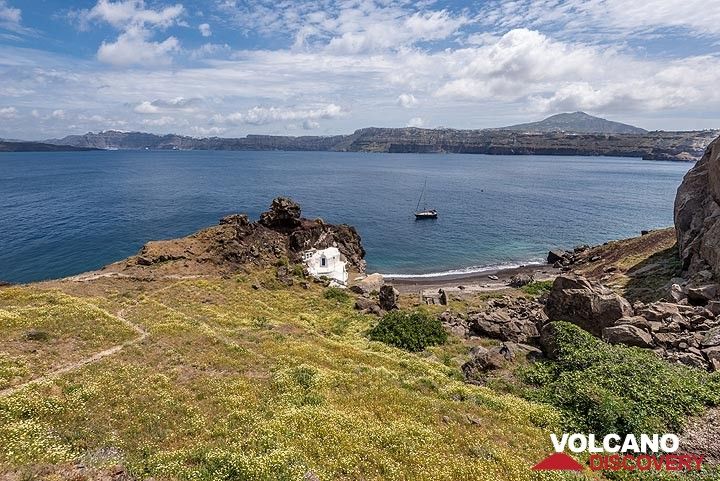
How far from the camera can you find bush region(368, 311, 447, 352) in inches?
1222

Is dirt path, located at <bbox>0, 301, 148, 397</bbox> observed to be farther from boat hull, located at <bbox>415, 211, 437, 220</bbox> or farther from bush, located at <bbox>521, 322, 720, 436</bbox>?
boat hull, located at <bbox>415, 211, 437, 220</bbox>

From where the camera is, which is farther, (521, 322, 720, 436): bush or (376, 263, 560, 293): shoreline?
(376, 263, 560, 293): shoreline

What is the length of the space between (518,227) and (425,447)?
4072 inches

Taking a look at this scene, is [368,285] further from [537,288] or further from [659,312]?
[659,312]

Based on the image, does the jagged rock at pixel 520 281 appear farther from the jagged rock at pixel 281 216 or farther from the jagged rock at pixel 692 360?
the jagged rock at pixel 692 360

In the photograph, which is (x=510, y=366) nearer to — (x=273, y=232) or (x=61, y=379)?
(x=61, y=379)

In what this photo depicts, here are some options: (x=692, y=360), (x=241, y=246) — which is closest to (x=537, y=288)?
(x=692, y=360)

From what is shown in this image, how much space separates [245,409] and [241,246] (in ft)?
128

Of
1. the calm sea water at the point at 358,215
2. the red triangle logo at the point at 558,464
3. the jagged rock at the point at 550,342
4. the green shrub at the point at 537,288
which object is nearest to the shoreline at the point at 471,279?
the calm sea water at the point at 358,215

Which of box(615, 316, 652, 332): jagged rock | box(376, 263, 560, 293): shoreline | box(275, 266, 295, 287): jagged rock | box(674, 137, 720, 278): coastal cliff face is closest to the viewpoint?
box(615, 316, 652, 332): jagged rock

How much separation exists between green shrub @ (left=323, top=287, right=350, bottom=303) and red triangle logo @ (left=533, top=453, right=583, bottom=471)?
1223 inches

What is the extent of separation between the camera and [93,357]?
22984 millimetres

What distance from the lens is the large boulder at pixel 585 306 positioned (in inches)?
1053

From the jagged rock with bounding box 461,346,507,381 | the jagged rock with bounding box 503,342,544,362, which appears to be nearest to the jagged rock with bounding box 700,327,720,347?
the jagged rock with bounding box 503,342,544,362
